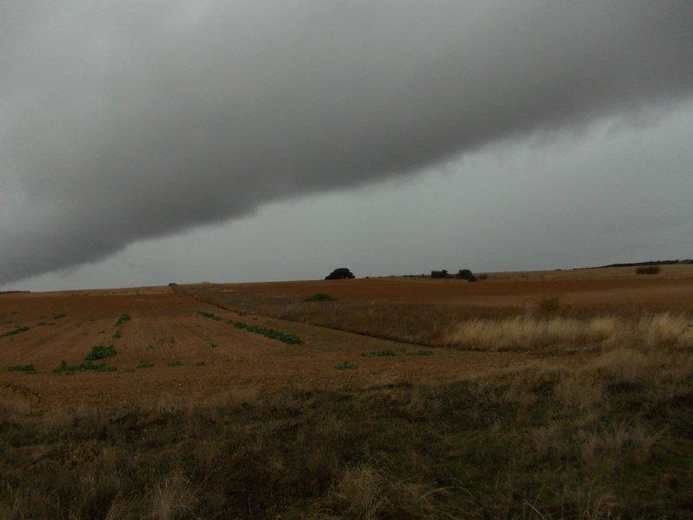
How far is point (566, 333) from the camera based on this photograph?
19.4 metres

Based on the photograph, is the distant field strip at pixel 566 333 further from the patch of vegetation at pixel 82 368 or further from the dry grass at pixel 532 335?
the patch of vegetation at pixel 82 368

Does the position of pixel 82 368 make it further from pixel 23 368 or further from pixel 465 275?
pixel 465 275

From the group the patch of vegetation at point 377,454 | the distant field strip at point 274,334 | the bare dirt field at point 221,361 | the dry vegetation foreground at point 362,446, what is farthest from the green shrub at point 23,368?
the distant field strip at point 274,334

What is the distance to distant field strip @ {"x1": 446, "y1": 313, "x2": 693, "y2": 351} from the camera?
51.8 feet

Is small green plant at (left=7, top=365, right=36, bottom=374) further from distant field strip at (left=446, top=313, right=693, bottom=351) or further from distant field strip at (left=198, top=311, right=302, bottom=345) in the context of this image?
distant field strip at (left=446, top=313, right=693, bottom=351)

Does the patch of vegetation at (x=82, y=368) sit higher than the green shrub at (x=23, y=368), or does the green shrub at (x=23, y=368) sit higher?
the green shrub at (x=23, y=368)

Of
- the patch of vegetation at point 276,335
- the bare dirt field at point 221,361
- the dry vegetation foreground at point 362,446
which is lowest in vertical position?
the patch of vegetation at point 276,335

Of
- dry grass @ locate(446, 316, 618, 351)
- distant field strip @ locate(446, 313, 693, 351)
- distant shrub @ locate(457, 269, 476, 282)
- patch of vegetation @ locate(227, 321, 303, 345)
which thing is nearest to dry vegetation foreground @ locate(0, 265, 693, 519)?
distant field strip @ locate(446, 313, 693, 351)

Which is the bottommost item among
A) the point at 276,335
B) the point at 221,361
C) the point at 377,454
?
the point at 276,335

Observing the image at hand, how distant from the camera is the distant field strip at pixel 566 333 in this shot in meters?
15.8

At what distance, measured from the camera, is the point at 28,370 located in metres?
17.1

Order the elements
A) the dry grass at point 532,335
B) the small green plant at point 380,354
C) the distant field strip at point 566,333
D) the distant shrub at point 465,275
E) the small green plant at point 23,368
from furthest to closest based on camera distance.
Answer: the distant shrub at point 465,275
the dry grass at point 532,335
the small green plant at point 380,354
the small green plant at point 23,368
the distant field strip at point 566,333

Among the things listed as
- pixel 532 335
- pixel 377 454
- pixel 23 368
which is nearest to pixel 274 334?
pixel 23 368

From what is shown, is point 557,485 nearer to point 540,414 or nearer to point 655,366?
point 540,414
